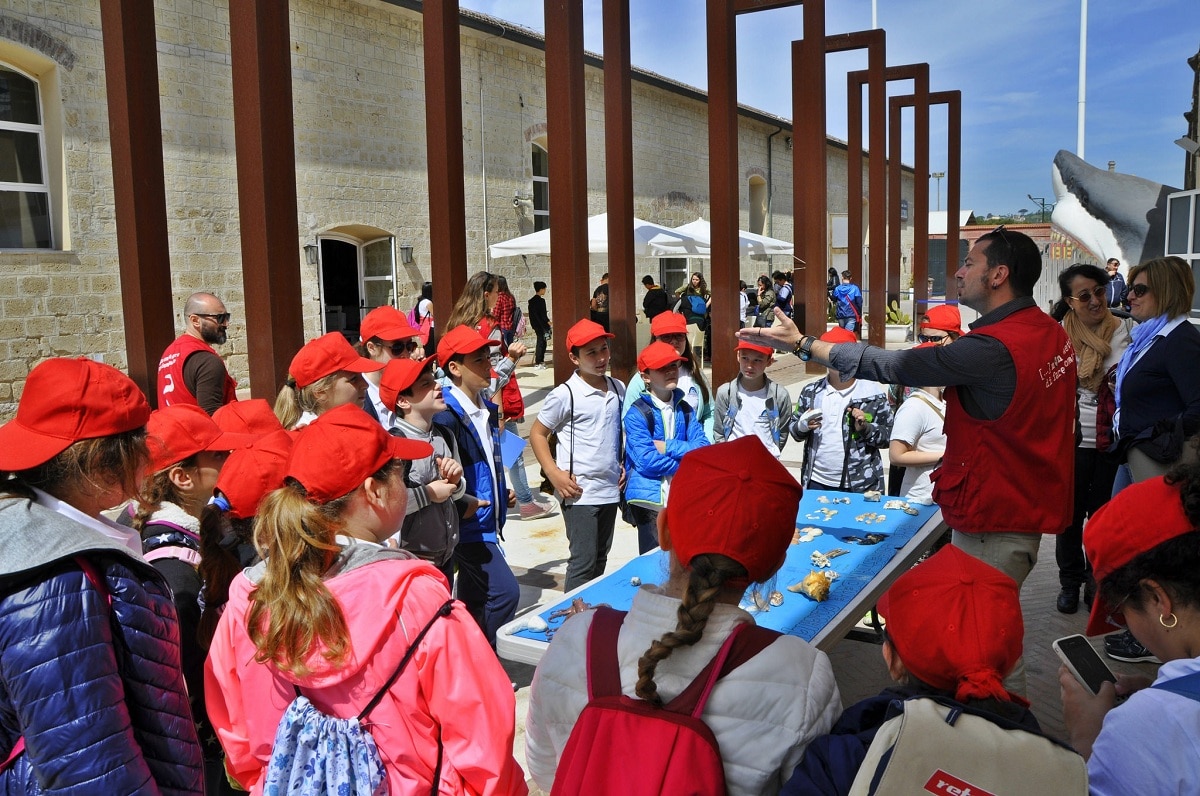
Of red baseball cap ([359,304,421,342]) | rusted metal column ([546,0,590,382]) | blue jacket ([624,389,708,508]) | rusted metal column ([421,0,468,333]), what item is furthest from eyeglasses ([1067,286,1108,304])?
rusted metal column ([546,0,590,382])

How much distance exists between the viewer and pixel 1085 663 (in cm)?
193

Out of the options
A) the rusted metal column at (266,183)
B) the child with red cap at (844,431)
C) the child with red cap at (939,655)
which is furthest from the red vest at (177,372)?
the child with red cap at (939,655)

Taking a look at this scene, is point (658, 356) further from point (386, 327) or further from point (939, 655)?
point (939, 655)

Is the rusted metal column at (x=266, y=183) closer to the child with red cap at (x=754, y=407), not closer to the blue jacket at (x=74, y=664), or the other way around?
the child with red cap at (x=754, y=407)

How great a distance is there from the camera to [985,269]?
3316mm

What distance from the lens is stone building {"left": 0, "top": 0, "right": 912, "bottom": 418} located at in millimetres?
10742

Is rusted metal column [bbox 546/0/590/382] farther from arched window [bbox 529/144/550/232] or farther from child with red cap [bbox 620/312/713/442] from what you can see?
arched window [bbox 529/144/550/232]

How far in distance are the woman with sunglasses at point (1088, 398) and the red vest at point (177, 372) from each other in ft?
15.6

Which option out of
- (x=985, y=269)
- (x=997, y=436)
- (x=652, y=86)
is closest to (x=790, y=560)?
(x=997, y=436)

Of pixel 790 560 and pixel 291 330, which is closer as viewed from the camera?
pixel 790 560

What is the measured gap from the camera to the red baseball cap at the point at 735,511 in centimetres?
173

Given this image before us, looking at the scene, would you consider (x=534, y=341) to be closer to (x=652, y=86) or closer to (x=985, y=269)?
(x=652, y=86)

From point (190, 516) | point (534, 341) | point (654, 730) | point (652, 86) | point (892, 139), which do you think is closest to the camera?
point (654, 730)

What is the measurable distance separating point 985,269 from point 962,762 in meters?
2.33
